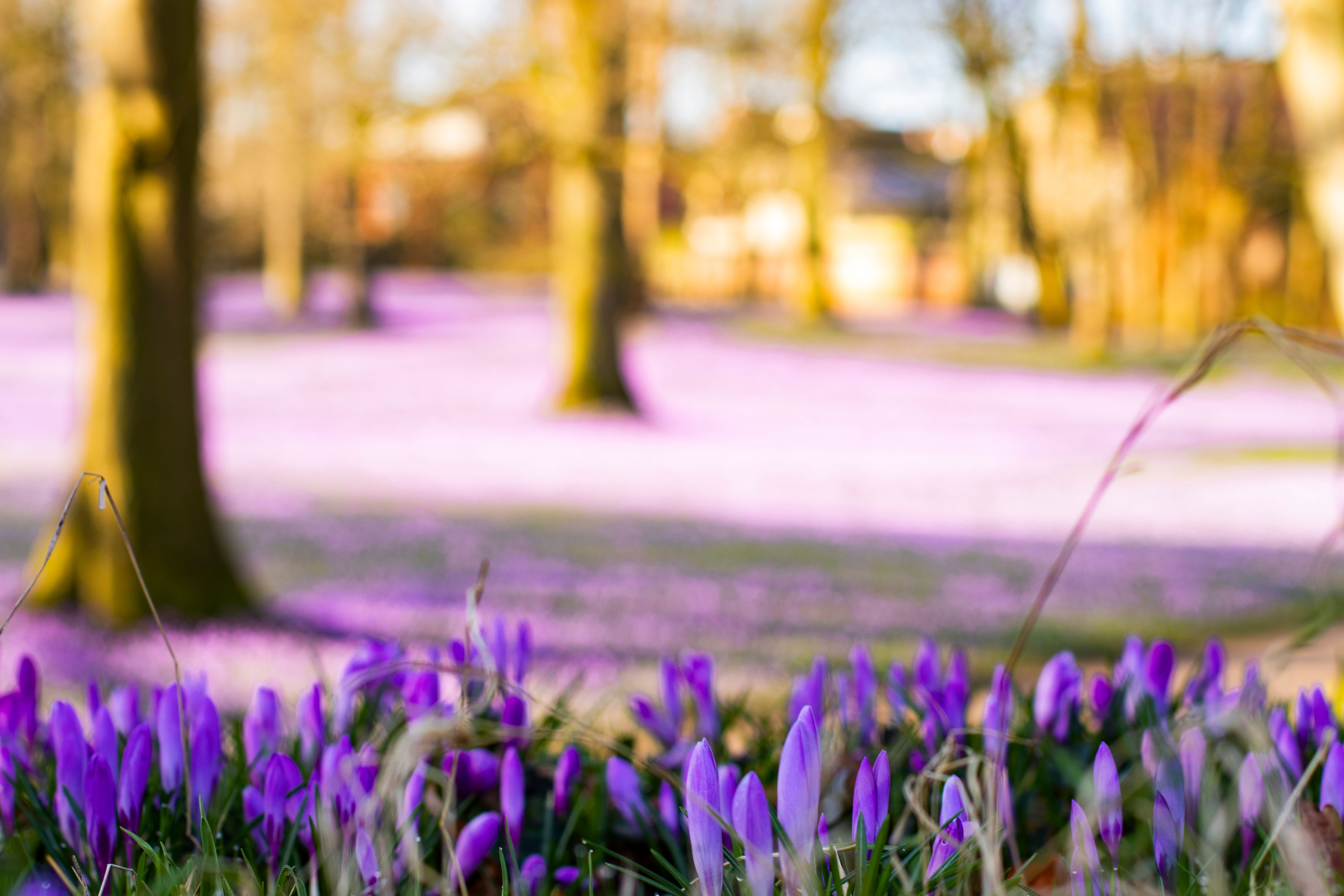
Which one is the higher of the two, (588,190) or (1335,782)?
(588,190)

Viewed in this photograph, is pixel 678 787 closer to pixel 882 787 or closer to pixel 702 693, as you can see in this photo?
pixel 882 787

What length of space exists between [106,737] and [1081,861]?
118cm

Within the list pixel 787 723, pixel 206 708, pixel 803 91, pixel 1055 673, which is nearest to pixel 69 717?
pixel 206 708

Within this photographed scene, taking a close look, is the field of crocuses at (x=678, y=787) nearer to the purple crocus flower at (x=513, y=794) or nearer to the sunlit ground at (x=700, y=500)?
the purple crocus flower at (x=513, y=794)

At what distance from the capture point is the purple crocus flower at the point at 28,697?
5.35ft

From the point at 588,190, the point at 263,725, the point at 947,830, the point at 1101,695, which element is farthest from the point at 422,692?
the point at 588,190

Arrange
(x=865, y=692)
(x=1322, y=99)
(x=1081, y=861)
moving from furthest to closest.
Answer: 1. (x=1322, y=99)
2. (x=865, y=692)
3. (x=1081, y=861)

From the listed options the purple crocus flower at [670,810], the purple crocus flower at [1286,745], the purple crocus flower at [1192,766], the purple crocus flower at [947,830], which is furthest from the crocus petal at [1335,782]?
the purple crocus flower at [670,810]

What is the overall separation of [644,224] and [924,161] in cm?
2824

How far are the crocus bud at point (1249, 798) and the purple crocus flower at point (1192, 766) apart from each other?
0.05m

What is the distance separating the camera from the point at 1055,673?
1.87 meters

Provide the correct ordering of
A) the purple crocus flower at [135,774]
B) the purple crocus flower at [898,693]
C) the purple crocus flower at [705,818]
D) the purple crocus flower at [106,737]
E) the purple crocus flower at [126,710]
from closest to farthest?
the purple crocus flower at [705,818]
the purple crocus flower at [135,774]
the purple crocus flower at [106,737]
the purple crocus flower at [126,710]
the purple crocus flower at [898,693]

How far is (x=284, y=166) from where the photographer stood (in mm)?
31922

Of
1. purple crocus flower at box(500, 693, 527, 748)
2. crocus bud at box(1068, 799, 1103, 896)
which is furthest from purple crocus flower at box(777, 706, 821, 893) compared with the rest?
purple crocus flower at box(500, 693, 527, 748)
